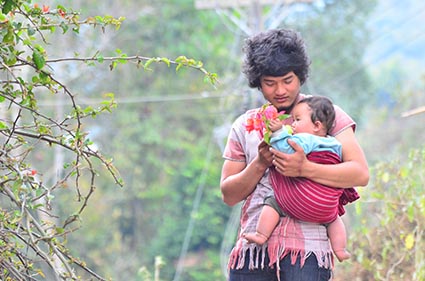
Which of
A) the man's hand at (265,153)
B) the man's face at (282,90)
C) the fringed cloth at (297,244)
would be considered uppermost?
the man's face at (282,90)

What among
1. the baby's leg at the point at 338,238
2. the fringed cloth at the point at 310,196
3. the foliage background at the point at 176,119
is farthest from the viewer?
the foliage background at the point at 176,119

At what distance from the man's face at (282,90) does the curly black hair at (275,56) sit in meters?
0.02

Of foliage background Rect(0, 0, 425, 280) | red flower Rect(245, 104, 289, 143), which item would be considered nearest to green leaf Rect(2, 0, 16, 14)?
red flower Rect(245, 104, 289, 143)

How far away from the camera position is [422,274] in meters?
5.47

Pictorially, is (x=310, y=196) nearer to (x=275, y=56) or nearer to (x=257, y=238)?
(x=257, y=238)

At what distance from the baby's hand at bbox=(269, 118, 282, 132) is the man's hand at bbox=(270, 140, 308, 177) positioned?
0.06m

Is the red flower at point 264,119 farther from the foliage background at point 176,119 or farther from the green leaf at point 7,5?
the foliage background at point 176,119

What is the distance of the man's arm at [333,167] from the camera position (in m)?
3.26

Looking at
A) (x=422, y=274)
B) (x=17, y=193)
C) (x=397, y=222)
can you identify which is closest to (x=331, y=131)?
(x=17, y=193)

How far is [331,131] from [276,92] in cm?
23

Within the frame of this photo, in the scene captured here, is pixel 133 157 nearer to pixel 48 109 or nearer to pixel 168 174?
pixel 168 174

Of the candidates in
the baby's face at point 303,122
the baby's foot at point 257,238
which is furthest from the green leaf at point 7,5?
the baby's foot at point 257,238

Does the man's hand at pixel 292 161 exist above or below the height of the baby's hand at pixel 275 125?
below

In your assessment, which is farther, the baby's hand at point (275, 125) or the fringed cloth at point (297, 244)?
the fringed cloth at point (297, 244)
